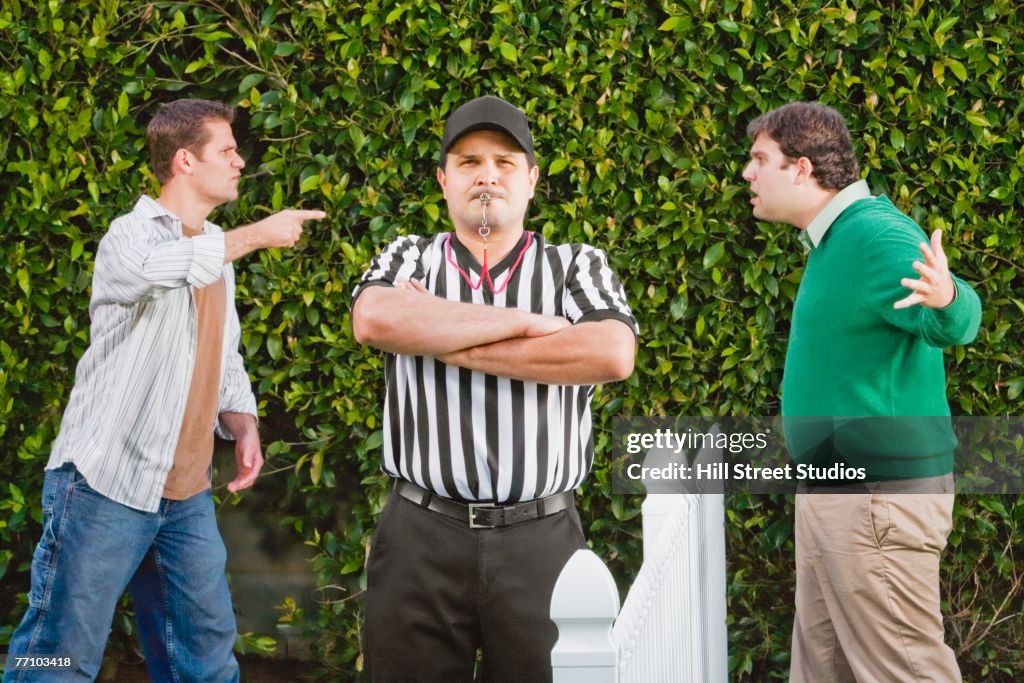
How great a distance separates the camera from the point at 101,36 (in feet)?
14.1

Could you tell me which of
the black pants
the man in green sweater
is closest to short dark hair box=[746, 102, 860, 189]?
the man in green sweater

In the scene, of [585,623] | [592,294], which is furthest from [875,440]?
[585,623]

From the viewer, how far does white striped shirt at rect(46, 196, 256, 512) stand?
11.6ft

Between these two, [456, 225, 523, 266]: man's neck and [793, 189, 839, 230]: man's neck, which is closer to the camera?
[456, 225, 523, 266]: man's neck

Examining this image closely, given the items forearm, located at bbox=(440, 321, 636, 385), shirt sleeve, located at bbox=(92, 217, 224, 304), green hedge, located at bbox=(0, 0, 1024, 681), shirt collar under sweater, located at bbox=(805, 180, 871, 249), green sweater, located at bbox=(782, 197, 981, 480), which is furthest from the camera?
green hedge, located at bbox=(0, 0, 1024, 681)

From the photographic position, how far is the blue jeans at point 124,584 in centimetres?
353

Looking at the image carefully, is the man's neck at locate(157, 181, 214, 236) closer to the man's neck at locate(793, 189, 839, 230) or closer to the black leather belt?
the black leather belt

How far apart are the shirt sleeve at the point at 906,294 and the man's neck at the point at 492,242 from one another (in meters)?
1.03

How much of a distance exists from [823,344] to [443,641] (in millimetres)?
Answer: 1411

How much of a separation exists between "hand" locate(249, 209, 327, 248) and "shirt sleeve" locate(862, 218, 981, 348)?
1.72 m

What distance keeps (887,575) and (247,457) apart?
2054 mm

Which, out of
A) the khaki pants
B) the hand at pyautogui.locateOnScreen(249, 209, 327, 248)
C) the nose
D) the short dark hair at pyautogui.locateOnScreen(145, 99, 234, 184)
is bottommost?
the khaki pants

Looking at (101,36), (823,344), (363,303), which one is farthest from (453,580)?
(101,36)

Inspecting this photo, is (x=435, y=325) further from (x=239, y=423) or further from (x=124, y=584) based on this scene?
(x=124, y=584)
